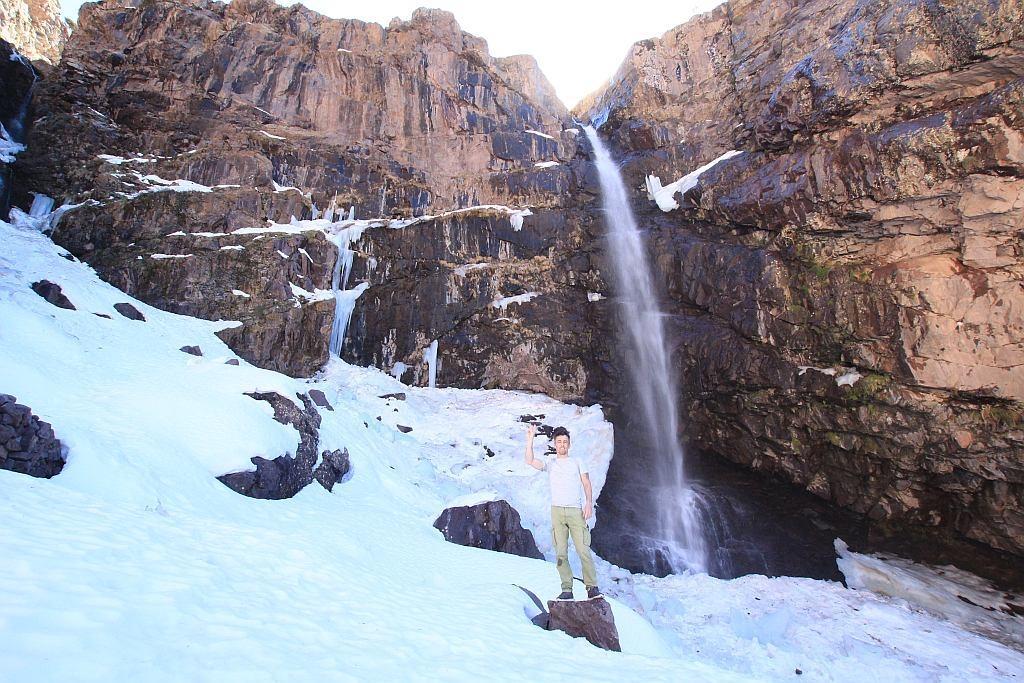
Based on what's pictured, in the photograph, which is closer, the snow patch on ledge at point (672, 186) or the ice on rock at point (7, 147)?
the snow patch on ledge at point (672, 186)

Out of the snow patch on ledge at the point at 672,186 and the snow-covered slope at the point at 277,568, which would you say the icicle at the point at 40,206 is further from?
the snow patch on ledge at the point at 672,186

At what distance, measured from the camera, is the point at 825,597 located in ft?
45.2

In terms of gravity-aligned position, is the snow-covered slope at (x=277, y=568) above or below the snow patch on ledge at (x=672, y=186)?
below

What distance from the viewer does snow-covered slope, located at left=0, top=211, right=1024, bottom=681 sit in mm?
3369

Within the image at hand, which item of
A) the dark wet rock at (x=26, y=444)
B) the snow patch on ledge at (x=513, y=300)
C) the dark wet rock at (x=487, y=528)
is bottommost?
the dark wet rock at (x=487, y=528)

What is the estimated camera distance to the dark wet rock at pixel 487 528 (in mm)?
11461

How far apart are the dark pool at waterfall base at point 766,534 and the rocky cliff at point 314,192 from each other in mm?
7217

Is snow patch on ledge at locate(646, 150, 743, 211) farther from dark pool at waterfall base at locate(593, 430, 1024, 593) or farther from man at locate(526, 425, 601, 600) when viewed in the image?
Result: man at locate(526, 425, 601, 600)

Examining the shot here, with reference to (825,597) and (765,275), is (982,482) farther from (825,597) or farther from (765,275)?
→ (765,275)

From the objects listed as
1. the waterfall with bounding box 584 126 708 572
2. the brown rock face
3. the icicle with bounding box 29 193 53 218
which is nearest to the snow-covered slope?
the waterfall with bounding box 584 126 708 572

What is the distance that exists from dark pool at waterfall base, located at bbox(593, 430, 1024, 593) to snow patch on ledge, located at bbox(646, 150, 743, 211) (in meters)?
11.9

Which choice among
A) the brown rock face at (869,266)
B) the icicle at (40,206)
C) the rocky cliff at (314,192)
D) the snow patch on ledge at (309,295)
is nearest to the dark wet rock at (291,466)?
the rocky cliff at (314,192)

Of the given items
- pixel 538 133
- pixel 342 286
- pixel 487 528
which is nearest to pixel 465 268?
pixel 342 286

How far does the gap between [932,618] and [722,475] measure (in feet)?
24.2
